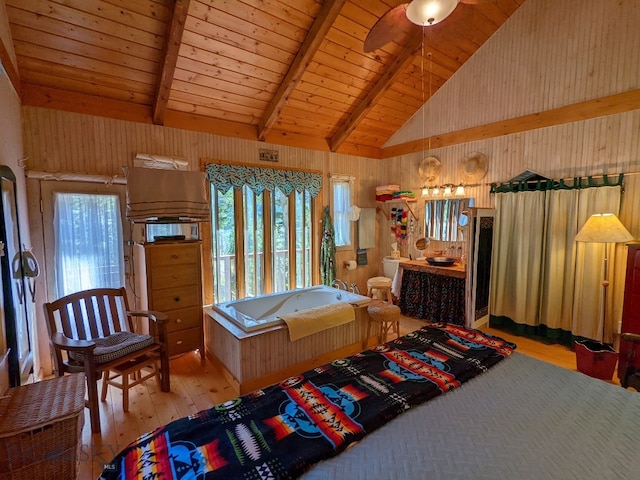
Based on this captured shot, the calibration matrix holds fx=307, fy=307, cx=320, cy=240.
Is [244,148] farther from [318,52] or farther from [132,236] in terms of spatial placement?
[132,236]

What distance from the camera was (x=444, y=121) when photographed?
4410mm

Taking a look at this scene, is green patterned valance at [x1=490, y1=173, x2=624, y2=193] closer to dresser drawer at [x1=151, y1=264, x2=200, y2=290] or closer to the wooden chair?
dresser drawer at [x1=151, y1=264, x2=200, y2=290]

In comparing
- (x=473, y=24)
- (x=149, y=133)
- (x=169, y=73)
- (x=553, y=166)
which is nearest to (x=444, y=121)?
(x=473, y=24)

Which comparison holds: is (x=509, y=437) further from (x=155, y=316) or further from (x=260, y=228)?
(x=260, y=228)

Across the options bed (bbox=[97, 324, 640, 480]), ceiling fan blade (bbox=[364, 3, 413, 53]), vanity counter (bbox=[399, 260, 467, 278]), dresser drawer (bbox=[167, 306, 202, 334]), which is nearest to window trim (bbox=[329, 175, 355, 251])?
vanity counter (bbox=[399, 260, 467, 278])

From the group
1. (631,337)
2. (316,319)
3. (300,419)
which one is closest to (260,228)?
(316,319)

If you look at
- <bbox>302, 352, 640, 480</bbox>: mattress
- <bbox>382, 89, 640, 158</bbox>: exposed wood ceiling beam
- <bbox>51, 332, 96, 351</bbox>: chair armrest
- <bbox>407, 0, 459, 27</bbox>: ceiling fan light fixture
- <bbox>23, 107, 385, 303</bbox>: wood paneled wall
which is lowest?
<bbox>302, 352, 640, 480</bbox>: mattress

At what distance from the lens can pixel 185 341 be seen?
10.1 feet

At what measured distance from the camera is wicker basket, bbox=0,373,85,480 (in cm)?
119

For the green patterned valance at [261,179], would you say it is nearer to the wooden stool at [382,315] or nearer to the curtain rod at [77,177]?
the curtain rod at [77,177]

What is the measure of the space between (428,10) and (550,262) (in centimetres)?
294

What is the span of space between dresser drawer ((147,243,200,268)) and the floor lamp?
3665mm

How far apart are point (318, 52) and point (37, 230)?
3263 millimetres

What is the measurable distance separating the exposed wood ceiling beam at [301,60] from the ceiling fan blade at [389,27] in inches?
33.4
